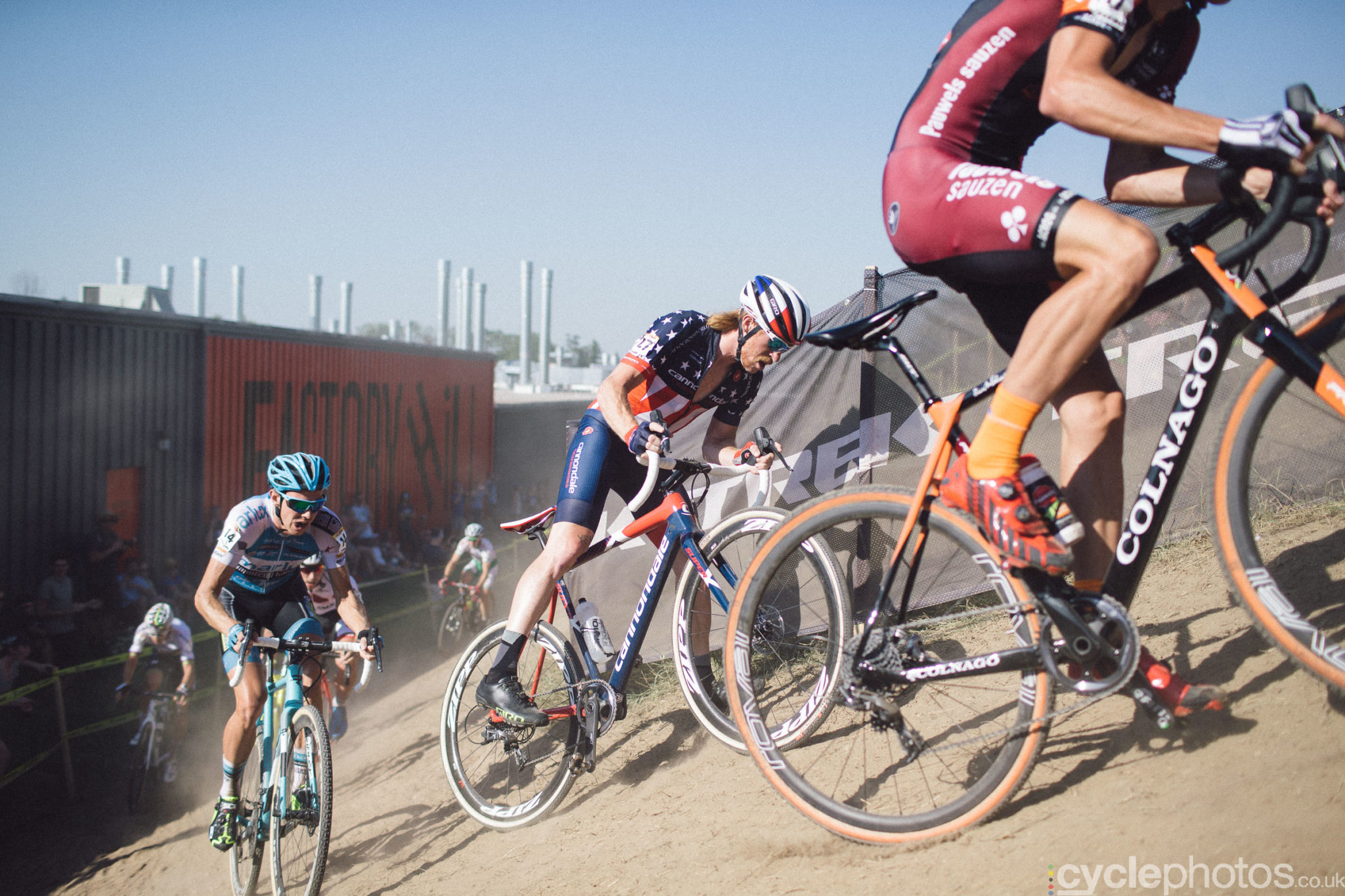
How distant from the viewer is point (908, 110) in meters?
2.54

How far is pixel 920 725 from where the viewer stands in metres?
3.04

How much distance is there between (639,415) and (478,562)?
10345mm

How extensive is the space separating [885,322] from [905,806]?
169cm

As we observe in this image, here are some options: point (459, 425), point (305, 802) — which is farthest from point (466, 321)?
point (305, 802)

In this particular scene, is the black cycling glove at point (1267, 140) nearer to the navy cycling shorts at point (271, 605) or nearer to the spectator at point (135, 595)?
the navy cycling shorts at point (271, 605)

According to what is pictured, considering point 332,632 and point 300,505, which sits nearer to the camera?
point 300,505

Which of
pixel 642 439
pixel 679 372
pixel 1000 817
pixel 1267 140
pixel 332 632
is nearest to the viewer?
pixel 1267 140

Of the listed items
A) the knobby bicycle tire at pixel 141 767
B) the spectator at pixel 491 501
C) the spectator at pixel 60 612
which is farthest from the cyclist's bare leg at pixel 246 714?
the spectator at pixel 491 501

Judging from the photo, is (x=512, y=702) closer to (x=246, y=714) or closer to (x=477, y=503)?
(x=246, y=714)

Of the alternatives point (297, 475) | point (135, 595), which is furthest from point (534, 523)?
point (135, 595)

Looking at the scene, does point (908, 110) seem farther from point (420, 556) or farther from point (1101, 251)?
point (420, 556)

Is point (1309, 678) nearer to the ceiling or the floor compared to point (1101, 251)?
nearer to the floor

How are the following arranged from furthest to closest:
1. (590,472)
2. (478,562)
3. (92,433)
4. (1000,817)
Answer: (92,433) < (478,562) < (590,472) < (1000,817)

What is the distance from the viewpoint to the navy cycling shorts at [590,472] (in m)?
4.20
